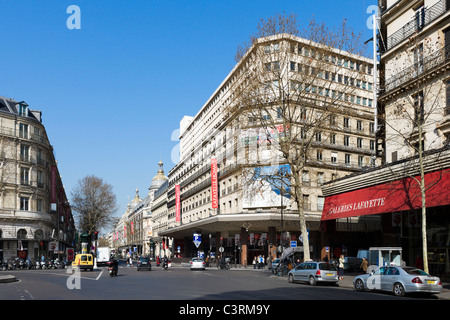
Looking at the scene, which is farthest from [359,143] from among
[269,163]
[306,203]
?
[269,163]

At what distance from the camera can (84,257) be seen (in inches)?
1964

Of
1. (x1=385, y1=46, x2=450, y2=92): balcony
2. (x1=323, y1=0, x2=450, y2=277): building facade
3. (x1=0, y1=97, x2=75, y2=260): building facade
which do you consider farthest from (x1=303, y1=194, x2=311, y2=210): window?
(x1=0, y1=97, x2=75, y2=260): building facade

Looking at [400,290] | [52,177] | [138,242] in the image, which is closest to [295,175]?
[400,290]

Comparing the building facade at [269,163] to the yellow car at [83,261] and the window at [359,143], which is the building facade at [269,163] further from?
the yellow car at [83,261]

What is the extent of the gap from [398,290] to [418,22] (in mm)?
18772

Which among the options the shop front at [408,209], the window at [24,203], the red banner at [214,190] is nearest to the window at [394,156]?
the shop front at [408,209]

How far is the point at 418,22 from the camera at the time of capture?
3181 centimetres

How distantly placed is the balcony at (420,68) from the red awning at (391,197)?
607 cm

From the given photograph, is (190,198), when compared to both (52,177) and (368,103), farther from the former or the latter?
(368,103)

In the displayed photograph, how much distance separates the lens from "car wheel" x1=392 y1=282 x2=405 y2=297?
70.1 ft

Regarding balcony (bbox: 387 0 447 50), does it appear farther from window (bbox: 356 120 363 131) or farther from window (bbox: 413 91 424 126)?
window (bbox: 356 120 363 131)

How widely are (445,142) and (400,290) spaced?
35.3 ft

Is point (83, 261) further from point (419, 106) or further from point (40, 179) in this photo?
point (419, 106)

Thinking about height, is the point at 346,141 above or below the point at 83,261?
above
